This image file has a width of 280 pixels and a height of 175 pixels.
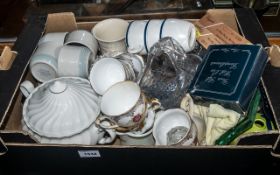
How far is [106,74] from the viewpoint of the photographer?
839mm

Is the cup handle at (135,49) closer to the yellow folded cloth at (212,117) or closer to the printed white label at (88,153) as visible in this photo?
the yellow folded cloth at (212,117)

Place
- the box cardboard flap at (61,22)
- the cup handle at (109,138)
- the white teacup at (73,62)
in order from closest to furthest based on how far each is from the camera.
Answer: the cup handle at (109,138) → the white teacup at (73,62) → the box cardboard flap at (61,22)

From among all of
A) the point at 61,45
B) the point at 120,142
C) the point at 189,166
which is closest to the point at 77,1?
the point at 61,45

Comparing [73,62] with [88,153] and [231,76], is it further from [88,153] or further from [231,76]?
[231,76]

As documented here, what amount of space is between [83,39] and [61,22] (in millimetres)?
154

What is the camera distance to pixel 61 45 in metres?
0.97

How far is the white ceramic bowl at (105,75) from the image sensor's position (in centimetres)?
84

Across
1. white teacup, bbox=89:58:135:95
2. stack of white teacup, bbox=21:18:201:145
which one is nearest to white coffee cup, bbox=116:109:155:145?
stack of white teacup, bbox=21:18:201:145

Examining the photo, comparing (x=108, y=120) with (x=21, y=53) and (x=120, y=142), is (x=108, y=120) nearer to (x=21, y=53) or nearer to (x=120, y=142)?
(x=120, y=142)

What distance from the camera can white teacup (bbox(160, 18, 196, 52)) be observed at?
2.96 feet

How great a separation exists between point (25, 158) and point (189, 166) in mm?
382

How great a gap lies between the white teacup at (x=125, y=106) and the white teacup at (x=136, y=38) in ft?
0.53

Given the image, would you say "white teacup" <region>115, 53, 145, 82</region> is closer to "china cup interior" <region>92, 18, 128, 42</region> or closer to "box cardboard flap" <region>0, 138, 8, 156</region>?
"china cup interior" <region>92, 18, 128, 42</region>

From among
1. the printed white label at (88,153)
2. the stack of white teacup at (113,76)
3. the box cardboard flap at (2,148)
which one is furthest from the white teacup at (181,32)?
the box cardboard flap at (2,148)
